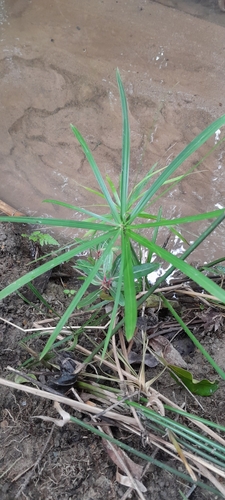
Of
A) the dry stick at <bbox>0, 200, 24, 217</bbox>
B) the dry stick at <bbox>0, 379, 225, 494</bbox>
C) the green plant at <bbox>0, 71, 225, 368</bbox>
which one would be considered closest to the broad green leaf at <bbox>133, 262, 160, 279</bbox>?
the green plant at <bbox>0, 71, 225, 368</bbox>

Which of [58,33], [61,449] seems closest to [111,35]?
[58,33]

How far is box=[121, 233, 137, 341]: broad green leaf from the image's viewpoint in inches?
32.3

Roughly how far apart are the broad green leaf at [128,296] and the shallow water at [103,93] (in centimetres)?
117

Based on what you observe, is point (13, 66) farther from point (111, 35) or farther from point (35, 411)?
point (35, 411)

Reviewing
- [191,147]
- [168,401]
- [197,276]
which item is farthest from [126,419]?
[191,147]

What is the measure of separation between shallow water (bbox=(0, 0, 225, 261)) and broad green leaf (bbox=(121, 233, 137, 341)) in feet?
3.85

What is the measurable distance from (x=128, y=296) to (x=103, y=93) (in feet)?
6.62

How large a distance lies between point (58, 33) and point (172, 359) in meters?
2.43

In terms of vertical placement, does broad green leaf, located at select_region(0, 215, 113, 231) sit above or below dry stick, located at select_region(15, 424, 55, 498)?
above

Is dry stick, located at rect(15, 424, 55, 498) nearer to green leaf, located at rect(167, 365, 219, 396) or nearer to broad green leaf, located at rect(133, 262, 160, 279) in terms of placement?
green leaf, located at rect(167, 365, 219, 396)

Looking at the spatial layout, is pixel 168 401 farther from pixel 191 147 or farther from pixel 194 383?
pixel 191 147

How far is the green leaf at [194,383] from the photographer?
1.09 metres

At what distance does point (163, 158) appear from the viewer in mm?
2334

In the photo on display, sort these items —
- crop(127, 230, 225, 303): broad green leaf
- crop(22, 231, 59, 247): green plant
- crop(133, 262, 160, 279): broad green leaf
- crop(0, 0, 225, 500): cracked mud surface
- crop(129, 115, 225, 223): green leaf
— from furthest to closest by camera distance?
1. crop(0, 0, 225, 500): cracked mud surface
2. crop(22, 231, 59, 247): green plant
3. crop(133, 262, 160, 279): broad green leaf
4. crop(129, 115, 225, 223): green leaf
5. crop(127, 230, 225, 303): broad green leaf
